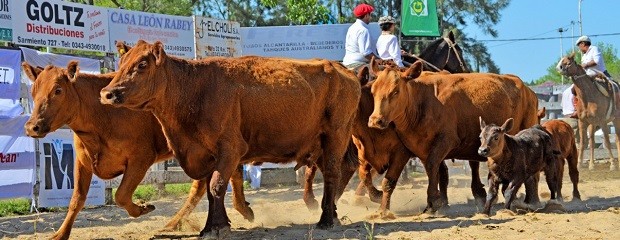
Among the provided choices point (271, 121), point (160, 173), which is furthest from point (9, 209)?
point (271, 121)

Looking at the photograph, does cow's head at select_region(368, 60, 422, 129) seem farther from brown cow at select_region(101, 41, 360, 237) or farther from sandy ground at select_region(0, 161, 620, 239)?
sandy ground at select_region(0, 161, 620, 239)

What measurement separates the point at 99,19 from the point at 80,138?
5834 millimetres

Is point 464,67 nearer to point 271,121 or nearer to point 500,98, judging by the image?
point 500,98

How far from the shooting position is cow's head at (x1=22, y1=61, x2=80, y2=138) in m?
8.86

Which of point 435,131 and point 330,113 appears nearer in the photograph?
point 330,113

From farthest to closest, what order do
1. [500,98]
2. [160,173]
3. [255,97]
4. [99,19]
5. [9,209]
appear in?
[160,173]
[99,19]
[9,209]
[500,98]
[255,97]

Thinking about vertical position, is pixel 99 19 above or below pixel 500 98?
above

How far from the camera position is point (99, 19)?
14805 millimetres

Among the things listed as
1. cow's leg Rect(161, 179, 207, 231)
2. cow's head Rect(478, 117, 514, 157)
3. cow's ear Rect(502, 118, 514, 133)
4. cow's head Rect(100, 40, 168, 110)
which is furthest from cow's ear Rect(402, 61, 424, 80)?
cow's head Rect(100, 40, 168, 110)

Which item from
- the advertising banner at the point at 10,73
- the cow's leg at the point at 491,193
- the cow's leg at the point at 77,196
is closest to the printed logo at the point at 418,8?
the advertising banner at the point at 10,73

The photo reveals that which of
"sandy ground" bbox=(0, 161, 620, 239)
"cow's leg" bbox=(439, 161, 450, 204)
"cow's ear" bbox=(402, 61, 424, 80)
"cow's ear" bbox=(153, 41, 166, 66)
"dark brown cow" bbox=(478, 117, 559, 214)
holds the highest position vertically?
"cow's ear" bbox=(153, 41, 166, 66)

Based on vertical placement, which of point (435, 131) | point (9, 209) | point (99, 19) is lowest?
point (9, 209)

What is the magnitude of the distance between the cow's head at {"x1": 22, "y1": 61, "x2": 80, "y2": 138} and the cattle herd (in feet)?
0.04

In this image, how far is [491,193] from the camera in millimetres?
10594
